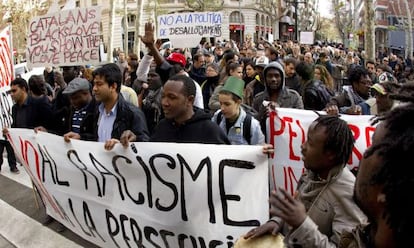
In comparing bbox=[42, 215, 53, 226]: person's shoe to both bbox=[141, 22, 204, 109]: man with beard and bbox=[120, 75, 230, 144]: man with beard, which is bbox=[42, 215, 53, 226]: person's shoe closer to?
bbox=[141, 22, 204, 109]: man with beard

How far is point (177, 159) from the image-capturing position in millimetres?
3250

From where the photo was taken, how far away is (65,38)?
671cm

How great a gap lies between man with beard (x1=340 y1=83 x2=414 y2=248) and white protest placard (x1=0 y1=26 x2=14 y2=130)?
6082 mm

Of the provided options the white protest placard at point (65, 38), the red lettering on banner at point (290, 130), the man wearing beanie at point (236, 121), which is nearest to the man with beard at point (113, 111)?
the man wearing beanie at point (236, 121)

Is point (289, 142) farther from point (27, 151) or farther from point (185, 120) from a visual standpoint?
point (27, 151)

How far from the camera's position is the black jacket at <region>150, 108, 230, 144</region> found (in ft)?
10.9

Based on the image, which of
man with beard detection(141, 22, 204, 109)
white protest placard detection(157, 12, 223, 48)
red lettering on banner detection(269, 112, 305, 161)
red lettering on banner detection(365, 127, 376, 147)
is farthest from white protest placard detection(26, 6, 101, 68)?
red lettering on banner detection(365, 127, 376, 147)

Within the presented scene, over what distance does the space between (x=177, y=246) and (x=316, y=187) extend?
4.39 ft

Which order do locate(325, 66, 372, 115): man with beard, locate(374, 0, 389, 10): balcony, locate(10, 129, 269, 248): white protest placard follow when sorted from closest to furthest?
locate(10, 129, 269, 248): white protest placard, locate(325, 66, 372, 115): man with beard, locate(374, 0, 389, 10): balcony

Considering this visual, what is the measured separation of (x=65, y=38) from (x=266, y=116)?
143 inches

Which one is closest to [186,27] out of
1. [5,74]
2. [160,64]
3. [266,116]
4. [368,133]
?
[5,74]

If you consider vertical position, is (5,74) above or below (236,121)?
above

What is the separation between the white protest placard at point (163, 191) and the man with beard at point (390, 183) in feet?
5.53

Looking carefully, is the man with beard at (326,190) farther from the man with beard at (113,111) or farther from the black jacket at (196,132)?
the man with beard at (113,111)
